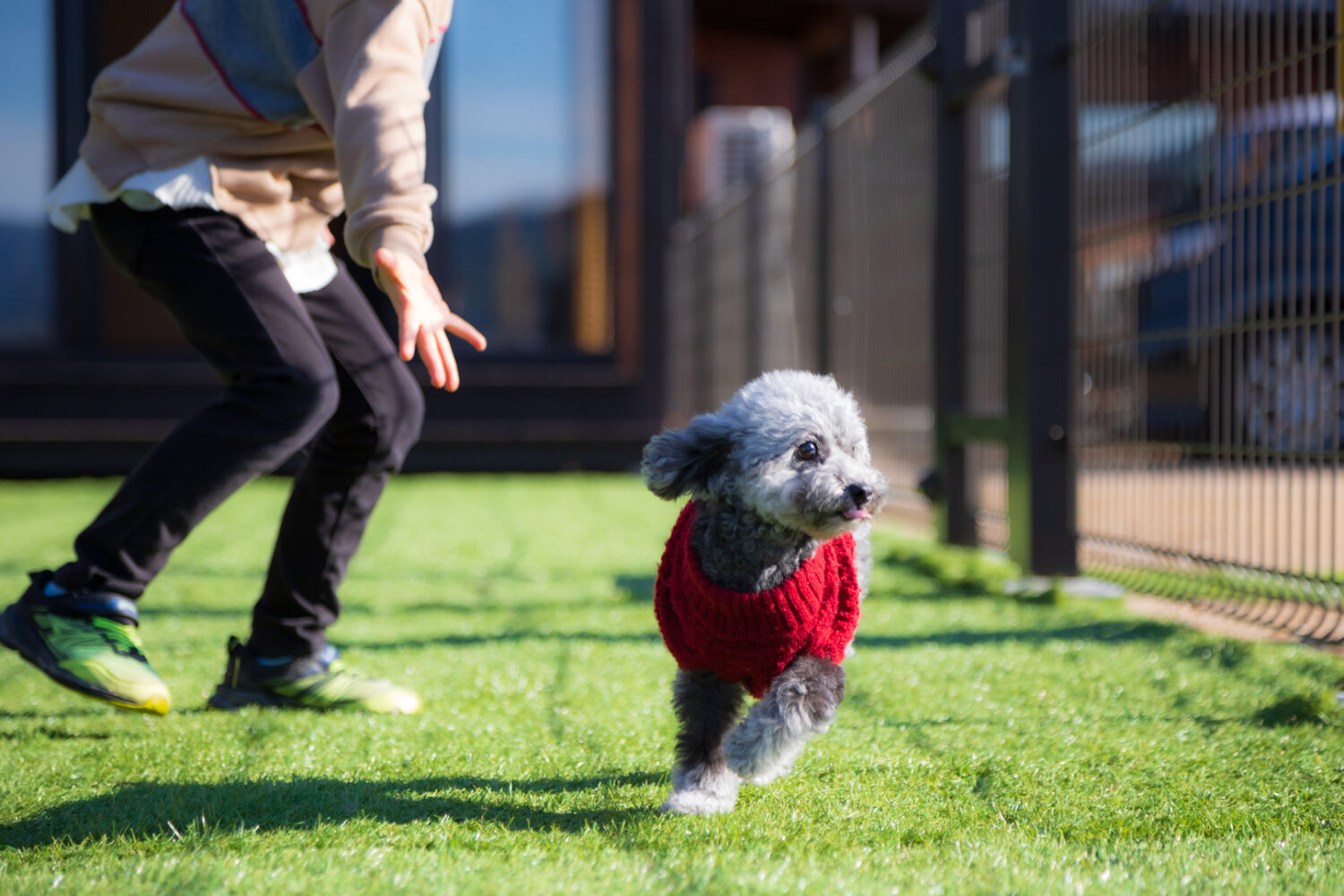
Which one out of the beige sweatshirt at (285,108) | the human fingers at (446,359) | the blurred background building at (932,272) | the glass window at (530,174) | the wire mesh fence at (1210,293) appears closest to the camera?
the human fingers at (446,359)

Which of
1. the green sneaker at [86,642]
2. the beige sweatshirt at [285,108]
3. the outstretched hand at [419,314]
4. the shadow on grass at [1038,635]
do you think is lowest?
the shadow on grass at [1038,635]

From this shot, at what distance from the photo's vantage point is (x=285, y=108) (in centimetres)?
218

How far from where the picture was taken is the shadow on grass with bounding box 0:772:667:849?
1.72 meters

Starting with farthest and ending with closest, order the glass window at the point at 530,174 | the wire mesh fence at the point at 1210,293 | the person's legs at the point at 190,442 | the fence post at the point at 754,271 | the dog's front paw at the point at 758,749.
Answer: the glass window at the point at 530,174 < the fence post at the point at 754,271 < the wire mesh fence at the point at 1210,293 < the person's legs at the point at 190,442 < the dog's front paw at the point at 758,749

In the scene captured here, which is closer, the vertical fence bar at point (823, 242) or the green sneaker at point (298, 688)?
the green sneaker at point (298, 688)

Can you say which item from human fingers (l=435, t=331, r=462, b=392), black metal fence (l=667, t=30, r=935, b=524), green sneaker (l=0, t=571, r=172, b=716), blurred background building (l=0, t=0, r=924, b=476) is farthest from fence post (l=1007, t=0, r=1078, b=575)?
blurred background building (l=0, t=0, r=924, b=476)

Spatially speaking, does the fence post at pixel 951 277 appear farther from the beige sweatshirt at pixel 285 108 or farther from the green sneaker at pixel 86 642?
the green sneaker at pixel 86 642

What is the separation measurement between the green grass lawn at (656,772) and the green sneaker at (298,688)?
0.22 ft

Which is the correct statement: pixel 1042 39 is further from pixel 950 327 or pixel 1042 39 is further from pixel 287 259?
pixel 287 259

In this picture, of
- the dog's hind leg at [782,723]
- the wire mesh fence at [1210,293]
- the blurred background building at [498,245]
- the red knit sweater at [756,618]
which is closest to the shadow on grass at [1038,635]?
the wire mesh fence at [1210,293]

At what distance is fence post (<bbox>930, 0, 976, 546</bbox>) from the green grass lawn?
1.07 metres

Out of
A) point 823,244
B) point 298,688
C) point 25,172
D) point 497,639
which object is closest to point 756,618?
point 298,688

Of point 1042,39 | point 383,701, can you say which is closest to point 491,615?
point 383,701

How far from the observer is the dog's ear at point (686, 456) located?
1.85 meters
